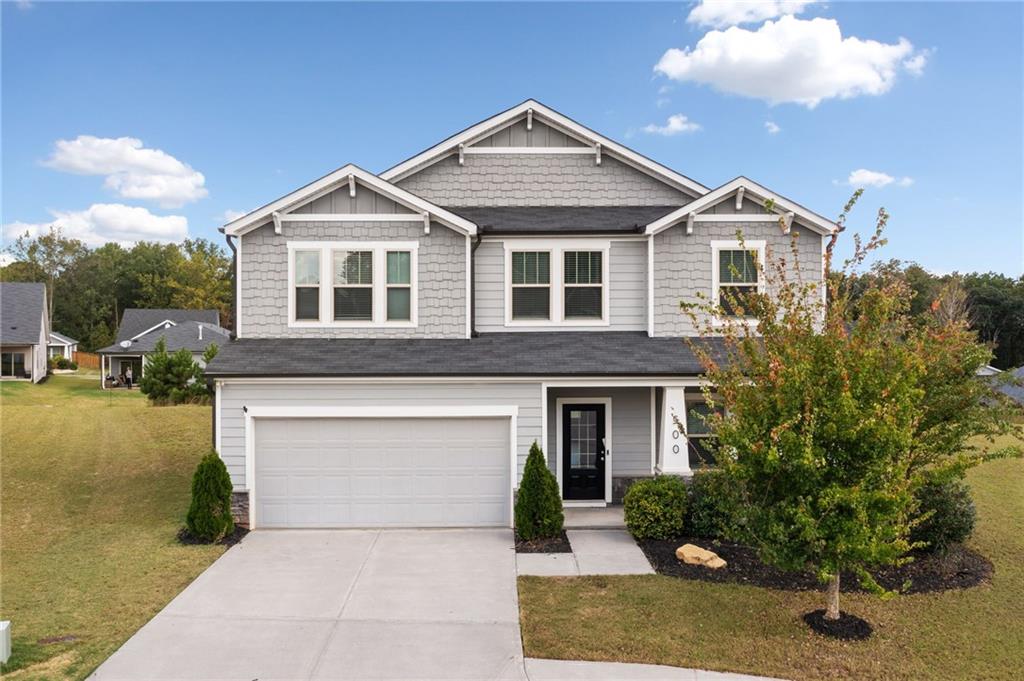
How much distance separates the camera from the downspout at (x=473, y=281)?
43.2 ft

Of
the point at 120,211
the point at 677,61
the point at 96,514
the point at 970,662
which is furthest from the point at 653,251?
the point at 120,211

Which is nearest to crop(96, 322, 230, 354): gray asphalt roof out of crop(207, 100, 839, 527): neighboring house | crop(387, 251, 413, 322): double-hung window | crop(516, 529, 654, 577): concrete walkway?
crop(207, 100, 839, 527): neighboring house

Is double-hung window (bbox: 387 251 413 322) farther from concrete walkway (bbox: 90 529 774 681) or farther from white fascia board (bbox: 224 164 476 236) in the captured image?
concrete walkway (bbox: 90 529 774 681)

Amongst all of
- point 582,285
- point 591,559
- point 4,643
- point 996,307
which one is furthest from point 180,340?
point 996,307

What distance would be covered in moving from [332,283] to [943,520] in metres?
11.1

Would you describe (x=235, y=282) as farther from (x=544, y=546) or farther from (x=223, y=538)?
(x=544, y=546)

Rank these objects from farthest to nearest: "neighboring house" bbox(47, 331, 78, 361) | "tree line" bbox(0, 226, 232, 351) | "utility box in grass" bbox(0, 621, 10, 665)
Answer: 1. "tree line" bbox(0, 226, 232, 351)
2. "neighboring house" bbox(47, 331, 78, 361)
3. "utility box in grass" bbox(0, 621, 10, 665)

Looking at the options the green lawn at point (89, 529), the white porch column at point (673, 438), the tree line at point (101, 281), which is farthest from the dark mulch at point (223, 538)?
the tree line at point (101, 281)

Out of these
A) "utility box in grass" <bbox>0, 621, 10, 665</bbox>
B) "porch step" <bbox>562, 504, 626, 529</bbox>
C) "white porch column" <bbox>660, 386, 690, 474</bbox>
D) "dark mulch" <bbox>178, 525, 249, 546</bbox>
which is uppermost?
"white porch column" <bbox>660, 386, 690, 474</bbox>

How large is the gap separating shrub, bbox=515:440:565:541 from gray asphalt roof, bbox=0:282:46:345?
130ft

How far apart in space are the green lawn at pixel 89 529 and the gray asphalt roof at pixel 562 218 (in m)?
8.26

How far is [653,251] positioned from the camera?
1341 centimetres

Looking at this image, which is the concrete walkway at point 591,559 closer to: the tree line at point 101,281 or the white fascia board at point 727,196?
the white fascia board at point 727,196

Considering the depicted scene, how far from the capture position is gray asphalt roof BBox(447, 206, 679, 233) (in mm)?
13578
